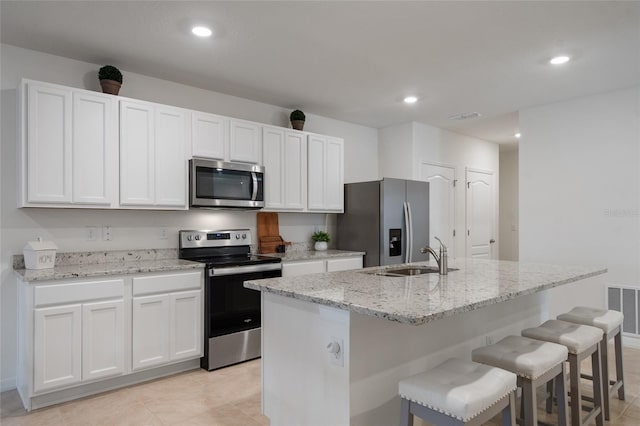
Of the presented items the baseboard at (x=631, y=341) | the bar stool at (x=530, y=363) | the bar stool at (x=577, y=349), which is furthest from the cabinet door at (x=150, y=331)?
the baseboard at (x=631, y=341)

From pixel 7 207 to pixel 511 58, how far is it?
3980mm

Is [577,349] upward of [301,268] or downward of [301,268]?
downward

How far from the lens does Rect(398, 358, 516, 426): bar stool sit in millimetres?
1428

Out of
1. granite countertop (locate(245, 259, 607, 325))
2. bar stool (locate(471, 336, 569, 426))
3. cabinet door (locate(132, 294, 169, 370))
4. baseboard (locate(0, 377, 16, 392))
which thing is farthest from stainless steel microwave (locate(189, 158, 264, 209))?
bar stool (locate(471, 336, 569, 426))

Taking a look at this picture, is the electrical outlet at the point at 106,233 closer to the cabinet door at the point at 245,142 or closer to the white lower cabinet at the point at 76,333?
the white lower cabinet at the point at 76,333

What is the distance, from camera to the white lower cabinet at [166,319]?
2.95m

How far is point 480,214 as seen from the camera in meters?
6.33

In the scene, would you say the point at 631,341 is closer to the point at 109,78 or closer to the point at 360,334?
the point at 360,334

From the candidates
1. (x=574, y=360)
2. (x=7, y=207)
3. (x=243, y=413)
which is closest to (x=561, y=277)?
(x=574, y=360)

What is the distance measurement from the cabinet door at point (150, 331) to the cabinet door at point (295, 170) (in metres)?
1.64

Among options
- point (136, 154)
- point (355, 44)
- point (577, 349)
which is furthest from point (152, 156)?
point (577, 349)

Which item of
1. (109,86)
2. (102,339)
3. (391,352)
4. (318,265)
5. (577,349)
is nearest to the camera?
(391,352)

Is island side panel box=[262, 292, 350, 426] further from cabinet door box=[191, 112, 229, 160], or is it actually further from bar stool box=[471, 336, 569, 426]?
cabinet door box=[191, 112, 229, 160]

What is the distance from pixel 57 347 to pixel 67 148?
1.37 meters
